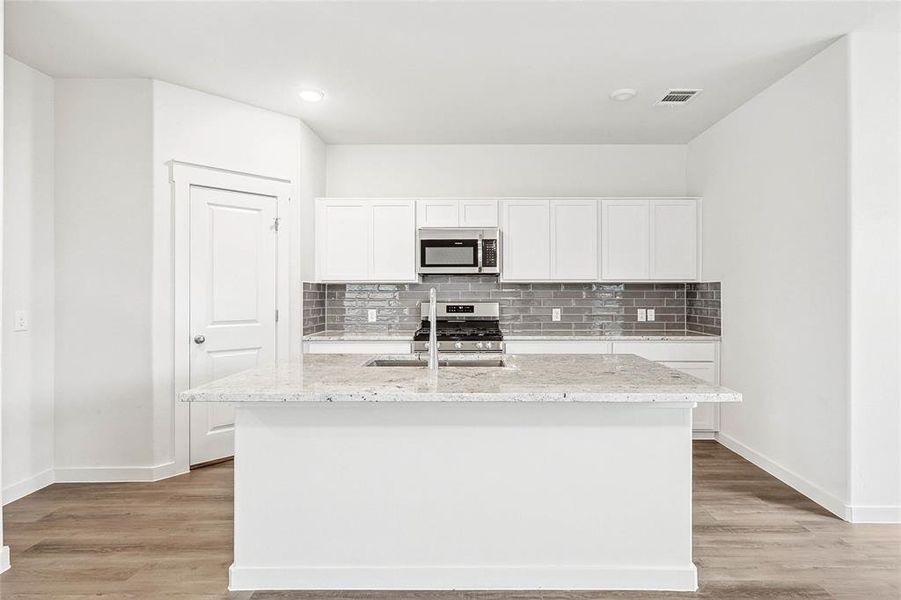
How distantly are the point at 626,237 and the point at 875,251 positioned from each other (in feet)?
6.88

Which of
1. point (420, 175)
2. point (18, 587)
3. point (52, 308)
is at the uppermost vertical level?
point (420, 175)

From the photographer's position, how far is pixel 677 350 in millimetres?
4652

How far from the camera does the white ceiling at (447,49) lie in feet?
9.16

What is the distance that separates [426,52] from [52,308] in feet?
9.82

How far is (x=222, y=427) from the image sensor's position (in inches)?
162

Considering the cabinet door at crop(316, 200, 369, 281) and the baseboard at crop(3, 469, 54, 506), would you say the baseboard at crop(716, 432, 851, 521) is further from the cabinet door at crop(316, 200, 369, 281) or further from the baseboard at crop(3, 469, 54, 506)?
the baseboard at crop(3, 469, 54, 506)

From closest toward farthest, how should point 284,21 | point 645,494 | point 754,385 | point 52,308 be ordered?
point 645,494, point 284,21, point 52,308, point 754,385

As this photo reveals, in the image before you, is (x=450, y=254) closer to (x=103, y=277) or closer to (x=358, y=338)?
(x=358, y=338)

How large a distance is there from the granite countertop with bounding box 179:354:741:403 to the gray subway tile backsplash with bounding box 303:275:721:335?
265 cm

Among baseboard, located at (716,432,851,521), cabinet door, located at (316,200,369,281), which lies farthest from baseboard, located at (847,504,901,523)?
cabinet door, located at (316,200,369,281)

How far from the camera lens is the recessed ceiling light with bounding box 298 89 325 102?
3900 mm

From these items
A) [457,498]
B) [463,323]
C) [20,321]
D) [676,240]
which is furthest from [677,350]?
[20,321]

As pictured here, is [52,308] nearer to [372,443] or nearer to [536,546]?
[372,443]

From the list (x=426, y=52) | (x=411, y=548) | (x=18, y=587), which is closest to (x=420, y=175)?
(x=426, y=52)
